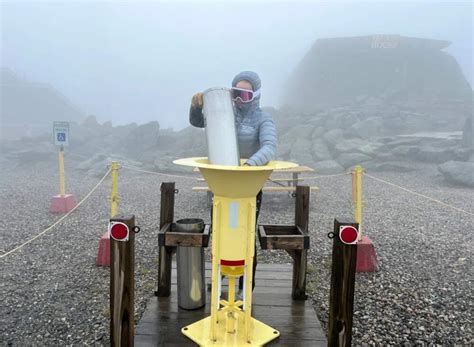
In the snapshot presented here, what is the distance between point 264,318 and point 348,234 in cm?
132

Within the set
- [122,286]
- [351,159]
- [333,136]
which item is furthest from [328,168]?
[122,286]

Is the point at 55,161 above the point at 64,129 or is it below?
below

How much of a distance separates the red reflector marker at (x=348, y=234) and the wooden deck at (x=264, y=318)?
103 centimetres

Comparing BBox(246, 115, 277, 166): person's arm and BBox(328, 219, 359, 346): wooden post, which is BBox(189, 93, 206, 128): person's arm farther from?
BBox(328, 219, 359, 346): wooden post

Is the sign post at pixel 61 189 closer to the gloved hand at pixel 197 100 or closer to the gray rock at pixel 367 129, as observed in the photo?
the gloved hand at pixel 197 100

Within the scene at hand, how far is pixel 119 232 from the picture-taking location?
188 centimetres

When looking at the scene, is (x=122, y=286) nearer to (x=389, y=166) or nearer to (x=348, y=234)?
(x=348, y=234)

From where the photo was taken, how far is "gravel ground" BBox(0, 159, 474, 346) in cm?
321

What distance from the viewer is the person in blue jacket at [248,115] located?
236cm

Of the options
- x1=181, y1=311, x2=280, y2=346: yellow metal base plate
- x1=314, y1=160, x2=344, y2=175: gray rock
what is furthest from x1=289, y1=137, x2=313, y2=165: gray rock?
x1=181, y1=311, x2=280, y2=346: yellow metal base plate

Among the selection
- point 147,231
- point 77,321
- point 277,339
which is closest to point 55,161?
point 147,231

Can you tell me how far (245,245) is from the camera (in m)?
2.13

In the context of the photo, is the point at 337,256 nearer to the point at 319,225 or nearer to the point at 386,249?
the point at 386,249

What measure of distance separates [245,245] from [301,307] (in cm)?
127
